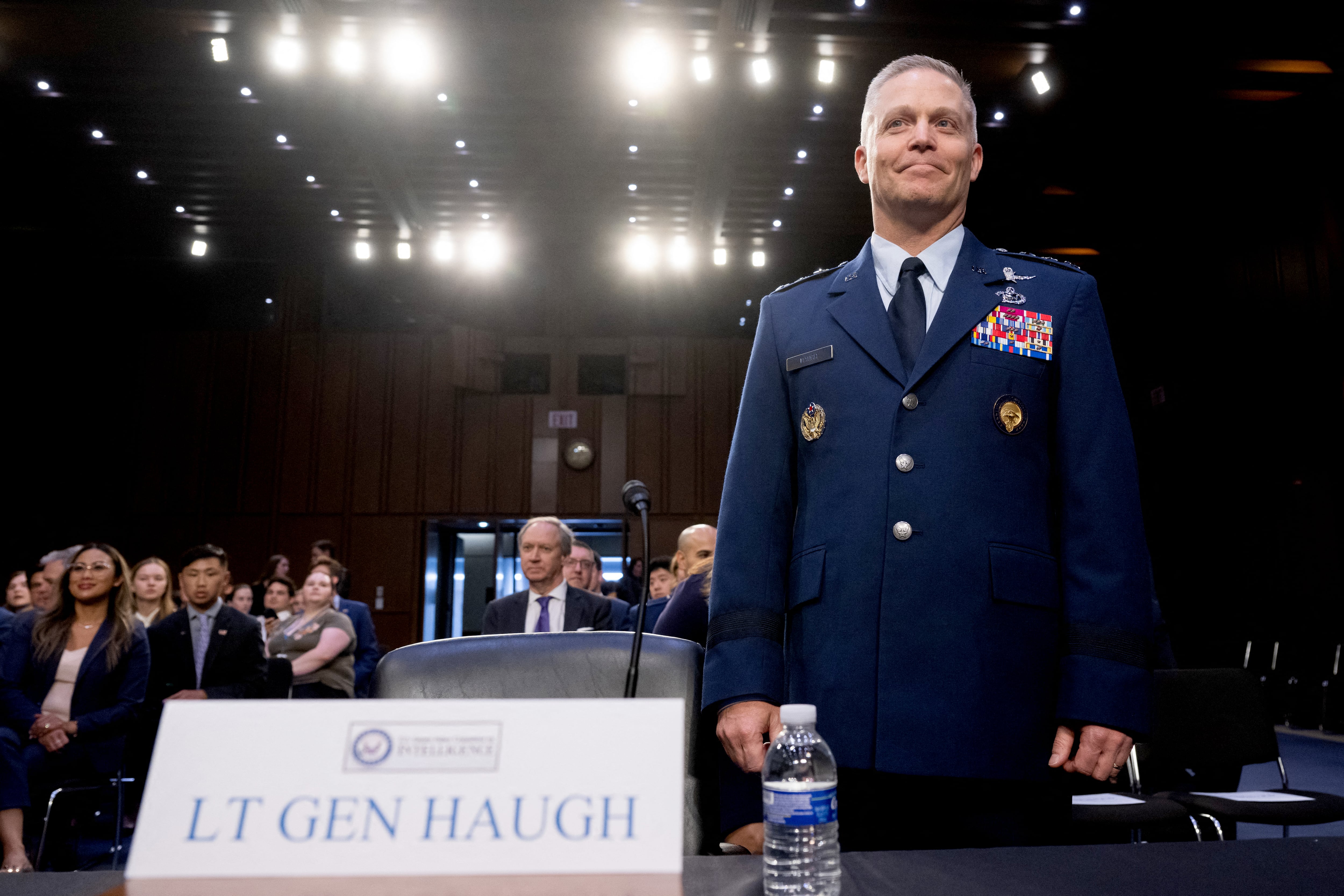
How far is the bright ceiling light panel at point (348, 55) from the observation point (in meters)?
7.17

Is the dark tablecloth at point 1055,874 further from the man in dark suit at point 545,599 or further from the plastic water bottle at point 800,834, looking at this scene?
the man in dark suit at point 545,599

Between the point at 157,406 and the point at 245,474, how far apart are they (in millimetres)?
1498

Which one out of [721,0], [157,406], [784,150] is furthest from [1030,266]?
[157,406]

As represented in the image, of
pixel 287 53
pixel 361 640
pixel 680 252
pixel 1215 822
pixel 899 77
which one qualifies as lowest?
pixel 1215 822

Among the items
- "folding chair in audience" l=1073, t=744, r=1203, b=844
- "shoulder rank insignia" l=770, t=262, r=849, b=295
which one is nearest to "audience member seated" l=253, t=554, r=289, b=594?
"folding chair in audience" l=1073, t=744, r=1203, b=844

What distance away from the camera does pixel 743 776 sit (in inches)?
49.6

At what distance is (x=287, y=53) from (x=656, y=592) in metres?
5.40

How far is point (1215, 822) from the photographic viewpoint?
2838 millimetres

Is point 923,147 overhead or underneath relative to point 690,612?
overhead

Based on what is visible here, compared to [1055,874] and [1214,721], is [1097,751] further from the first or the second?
[1214,721]

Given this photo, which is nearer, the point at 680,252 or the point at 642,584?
the point at 642,584

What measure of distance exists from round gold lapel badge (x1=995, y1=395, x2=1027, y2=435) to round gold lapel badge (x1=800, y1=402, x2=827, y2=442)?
0.23 m

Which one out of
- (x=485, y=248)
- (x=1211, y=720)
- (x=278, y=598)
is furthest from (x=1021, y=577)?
(x=485, y=248)

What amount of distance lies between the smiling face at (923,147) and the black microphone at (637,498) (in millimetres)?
563
